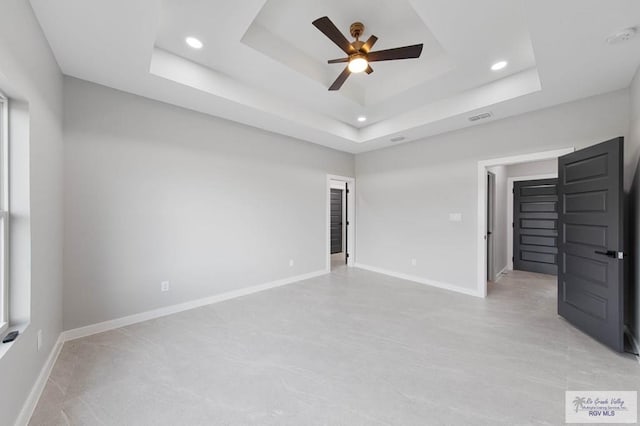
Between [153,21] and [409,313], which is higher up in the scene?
[153,21]

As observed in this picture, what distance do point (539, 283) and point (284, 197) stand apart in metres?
5.06

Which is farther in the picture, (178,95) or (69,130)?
(178,95)

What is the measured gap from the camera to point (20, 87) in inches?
62.2

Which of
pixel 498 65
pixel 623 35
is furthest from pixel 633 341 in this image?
pixel 498 65

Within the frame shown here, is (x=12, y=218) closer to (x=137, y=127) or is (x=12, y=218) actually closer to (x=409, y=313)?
(x=137, y=127)

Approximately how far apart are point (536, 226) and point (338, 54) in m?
5.68

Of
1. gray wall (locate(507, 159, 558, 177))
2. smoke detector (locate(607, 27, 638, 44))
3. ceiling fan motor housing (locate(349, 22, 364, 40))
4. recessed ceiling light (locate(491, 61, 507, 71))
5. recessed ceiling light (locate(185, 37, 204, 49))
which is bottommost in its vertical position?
gray wall (locate(507, 159, 558, 177))

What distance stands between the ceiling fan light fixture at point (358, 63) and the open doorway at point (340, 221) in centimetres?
293

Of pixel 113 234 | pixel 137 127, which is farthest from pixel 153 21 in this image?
pixel 113 234

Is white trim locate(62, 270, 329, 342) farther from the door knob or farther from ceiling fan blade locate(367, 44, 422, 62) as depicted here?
the door knob

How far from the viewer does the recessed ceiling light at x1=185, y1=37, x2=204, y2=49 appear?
247 centimetres

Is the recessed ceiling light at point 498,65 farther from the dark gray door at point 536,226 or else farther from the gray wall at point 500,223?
the dark gray door at point 536,226

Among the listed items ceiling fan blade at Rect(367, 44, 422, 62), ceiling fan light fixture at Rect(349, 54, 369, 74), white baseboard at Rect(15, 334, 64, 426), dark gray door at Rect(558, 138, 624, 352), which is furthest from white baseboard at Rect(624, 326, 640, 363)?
white baseboard at Rect(15, 334, 64, 426)

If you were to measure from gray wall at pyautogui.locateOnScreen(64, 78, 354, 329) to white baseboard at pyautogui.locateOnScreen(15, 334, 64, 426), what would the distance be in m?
0.47
